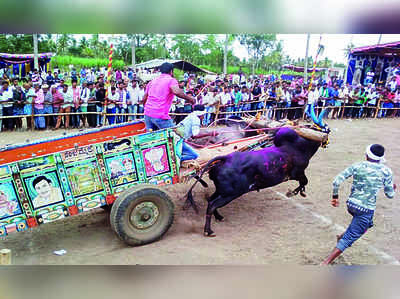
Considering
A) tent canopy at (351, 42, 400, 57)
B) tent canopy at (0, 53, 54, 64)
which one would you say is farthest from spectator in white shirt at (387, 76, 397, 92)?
tent canopy at (0, 53, 54, 64)

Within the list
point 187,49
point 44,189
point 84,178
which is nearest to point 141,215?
point 84,178

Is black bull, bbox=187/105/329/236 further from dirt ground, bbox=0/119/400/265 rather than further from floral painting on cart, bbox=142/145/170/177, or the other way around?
floral painting on cart, bbox=142/145/170/177

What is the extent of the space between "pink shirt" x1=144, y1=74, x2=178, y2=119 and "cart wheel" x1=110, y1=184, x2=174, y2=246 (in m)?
1.19

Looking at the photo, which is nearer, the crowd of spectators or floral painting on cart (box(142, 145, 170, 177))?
floral painting on cart (box(142, 145, 170, 177))

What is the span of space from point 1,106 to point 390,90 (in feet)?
57.1

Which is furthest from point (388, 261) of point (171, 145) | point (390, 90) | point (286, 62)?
point (286, 62)

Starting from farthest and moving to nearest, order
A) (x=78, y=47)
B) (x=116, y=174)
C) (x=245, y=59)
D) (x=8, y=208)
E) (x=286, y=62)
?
(x=286, y=62) < (x=245, y=59) < (x=78, y=47) < (x=116, y=174) < (x=8, y=208)

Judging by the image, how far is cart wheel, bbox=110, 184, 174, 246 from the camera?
4.07 meters

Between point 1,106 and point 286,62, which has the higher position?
point 286,62

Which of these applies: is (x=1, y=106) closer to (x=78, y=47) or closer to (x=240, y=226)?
(x=240, y=226)

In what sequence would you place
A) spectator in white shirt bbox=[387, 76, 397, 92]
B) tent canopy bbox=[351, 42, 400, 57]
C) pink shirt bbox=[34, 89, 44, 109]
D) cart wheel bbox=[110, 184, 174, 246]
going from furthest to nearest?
1. tent canopy bbox=[351, 42, 400, 57]
2. spectator in white shirt bbox=[387, 76, 397, 92]
3. pink shirt bbox=[34, 89, 44, 109]
4. cart wheel bbox=[110, 184, 174, 246]

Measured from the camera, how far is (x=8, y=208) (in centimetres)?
359

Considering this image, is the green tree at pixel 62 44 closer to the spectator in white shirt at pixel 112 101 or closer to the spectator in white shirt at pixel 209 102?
the spectator in white shirt at pixel 112 101

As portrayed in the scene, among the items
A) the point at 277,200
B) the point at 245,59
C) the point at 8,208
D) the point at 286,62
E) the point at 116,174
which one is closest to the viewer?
the point at 8,208
